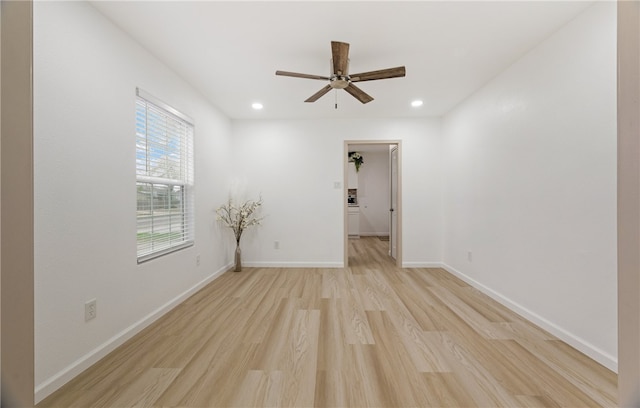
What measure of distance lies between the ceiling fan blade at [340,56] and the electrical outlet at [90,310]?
242 cm

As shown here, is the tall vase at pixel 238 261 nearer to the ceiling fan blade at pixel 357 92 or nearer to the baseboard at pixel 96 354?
the baseboard at pixel 96 354

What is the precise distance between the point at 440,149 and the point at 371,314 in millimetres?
2945

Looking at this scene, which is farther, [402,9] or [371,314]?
[371,314]

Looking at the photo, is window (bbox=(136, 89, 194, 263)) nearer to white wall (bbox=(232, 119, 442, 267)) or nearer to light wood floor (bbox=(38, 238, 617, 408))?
light wood floor (bbox=(38, 238, 617, 408))

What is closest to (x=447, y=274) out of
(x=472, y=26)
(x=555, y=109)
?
(x=555, y=109)

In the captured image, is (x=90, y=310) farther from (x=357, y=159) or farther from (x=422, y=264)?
(x=357, y=159)

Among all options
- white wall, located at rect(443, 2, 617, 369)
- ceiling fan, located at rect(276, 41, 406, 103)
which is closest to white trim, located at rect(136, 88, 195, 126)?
ceiling fan, located at rect(276, 41, 406, 103)

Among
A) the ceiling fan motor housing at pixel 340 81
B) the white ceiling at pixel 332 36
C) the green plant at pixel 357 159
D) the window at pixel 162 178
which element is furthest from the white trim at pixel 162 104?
the green plant at pixel 357 159

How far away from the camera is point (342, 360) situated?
170 cm

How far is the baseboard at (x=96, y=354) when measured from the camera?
55.4 inches

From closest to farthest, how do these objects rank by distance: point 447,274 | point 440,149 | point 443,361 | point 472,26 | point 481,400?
point 481,400
point 443,361
point 472,26
point 447,274
point 440,149

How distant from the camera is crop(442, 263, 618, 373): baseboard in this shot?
1.61 meters

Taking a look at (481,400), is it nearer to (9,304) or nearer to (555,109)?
(9,304)

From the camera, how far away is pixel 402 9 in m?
1.75
